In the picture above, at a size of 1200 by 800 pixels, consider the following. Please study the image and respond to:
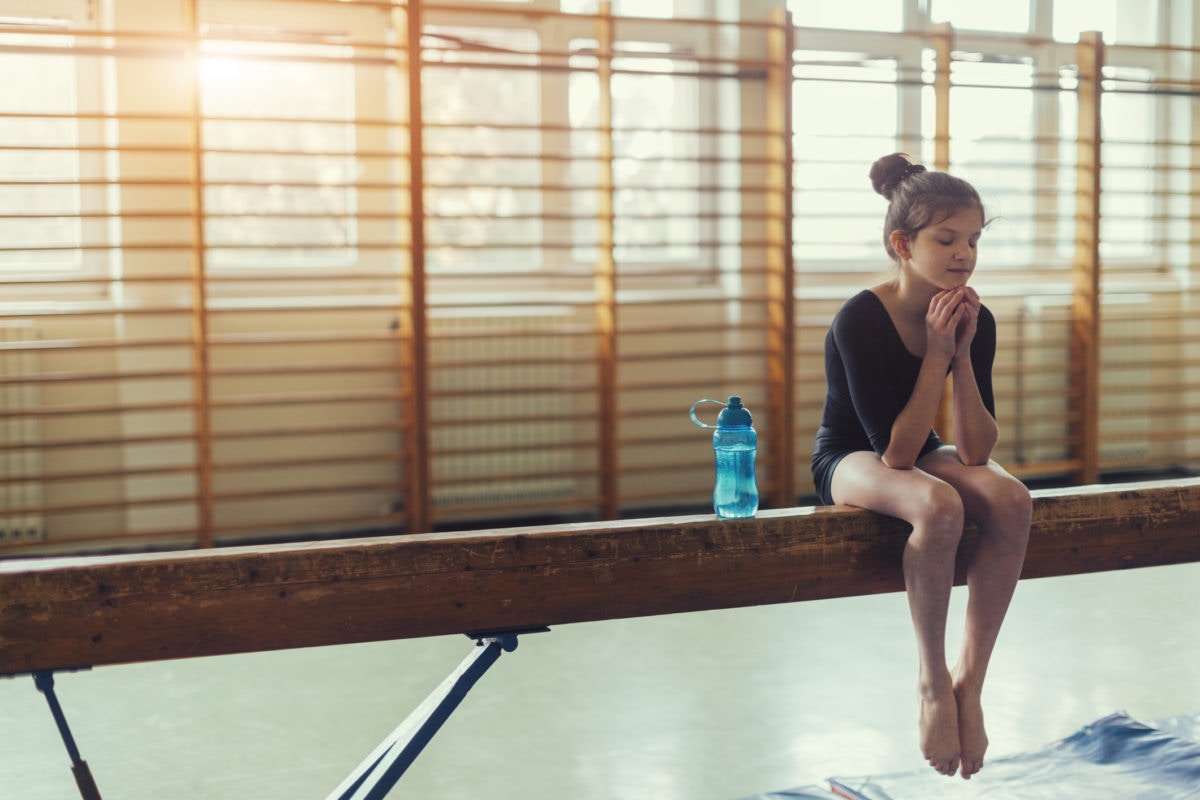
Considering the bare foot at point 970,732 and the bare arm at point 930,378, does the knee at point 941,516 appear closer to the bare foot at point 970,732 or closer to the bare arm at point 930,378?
the bare arm at point 930,378

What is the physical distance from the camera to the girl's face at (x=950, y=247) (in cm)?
201

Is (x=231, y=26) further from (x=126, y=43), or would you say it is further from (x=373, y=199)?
(x=373, y=199)

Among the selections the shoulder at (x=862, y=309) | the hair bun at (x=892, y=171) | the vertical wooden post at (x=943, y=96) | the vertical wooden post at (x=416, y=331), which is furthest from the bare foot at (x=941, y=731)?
the vertical wooden post at (x=943, y=96)

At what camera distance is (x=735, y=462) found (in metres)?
2.04

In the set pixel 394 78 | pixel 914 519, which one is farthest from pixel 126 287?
pixel 914 519

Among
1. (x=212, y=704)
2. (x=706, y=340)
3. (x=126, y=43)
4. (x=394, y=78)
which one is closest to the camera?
(x=212, y=704)

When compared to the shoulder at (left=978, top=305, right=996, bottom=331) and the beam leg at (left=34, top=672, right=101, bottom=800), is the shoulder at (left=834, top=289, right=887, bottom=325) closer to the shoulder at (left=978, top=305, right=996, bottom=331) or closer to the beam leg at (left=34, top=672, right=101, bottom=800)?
the shoulder at (left=978, top=305, right=996, bottom=331)

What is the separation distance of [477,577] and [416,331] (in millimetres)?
2909

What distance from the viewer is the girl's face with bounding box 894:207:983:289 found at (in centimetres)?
201

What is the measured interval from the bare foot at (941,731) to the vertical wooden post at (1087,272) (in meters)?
4.25

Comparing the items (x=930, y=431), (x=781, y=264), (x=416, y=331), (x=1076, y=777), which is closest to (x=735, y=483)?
(x=930, y=431)

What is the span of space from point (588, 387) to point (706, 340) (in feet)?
2.23

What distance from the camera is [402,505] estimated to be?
4.93 m

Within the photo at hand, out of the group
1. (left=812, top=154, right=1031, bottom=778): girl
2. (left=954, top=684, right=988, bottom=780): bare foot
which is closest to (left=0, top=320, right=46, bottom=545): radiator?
(left=812, top=154, right=1031, bottom=778): girl
